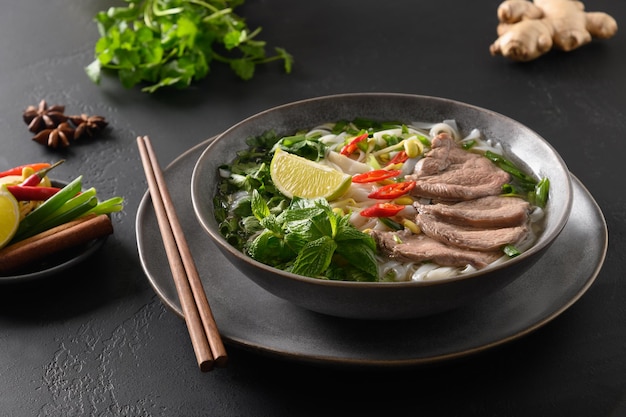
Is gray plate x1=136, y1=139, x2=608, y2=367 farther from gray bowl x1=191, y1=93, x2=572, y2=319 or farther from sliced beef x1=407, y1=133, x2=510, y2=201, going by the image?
sliced beef x1=407, y1=133, x2=510, y2=201

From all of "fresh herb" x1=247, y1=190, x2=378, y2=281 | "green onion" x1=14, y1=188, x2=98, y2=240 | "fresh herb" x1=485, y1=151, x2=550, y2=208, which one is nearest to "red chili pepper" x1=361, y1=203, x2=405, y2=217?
"fresh herb" x1=247, y1=190, x2=378, y2=281

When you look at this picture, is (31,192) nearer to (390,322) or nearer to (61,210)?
(61,210)

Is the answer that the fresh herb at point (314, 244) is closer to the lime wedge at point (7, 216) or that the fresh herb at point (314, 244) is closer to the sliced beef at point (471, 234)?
the sliced beef at point (471, 234)

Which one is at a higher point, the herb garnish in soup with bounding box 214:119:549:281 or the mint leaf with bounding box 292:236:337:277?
the mint leaf with bounding box 292:236:337:277

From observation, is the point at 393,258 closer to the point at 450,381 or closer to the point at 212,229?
the point at 450,381

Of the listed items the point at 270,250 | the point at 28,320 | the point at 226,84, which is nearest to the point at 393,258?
the point at 270,250

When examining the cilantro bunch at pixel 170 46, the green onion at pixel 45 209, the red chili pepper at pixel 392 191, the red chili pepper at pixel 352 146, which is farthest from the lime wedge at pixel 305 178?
the cilantro bunch at pixel 170 46

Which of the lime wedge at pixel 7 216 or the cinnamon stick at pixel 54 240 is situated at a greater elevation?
the lime wedge at pixel 7 216
